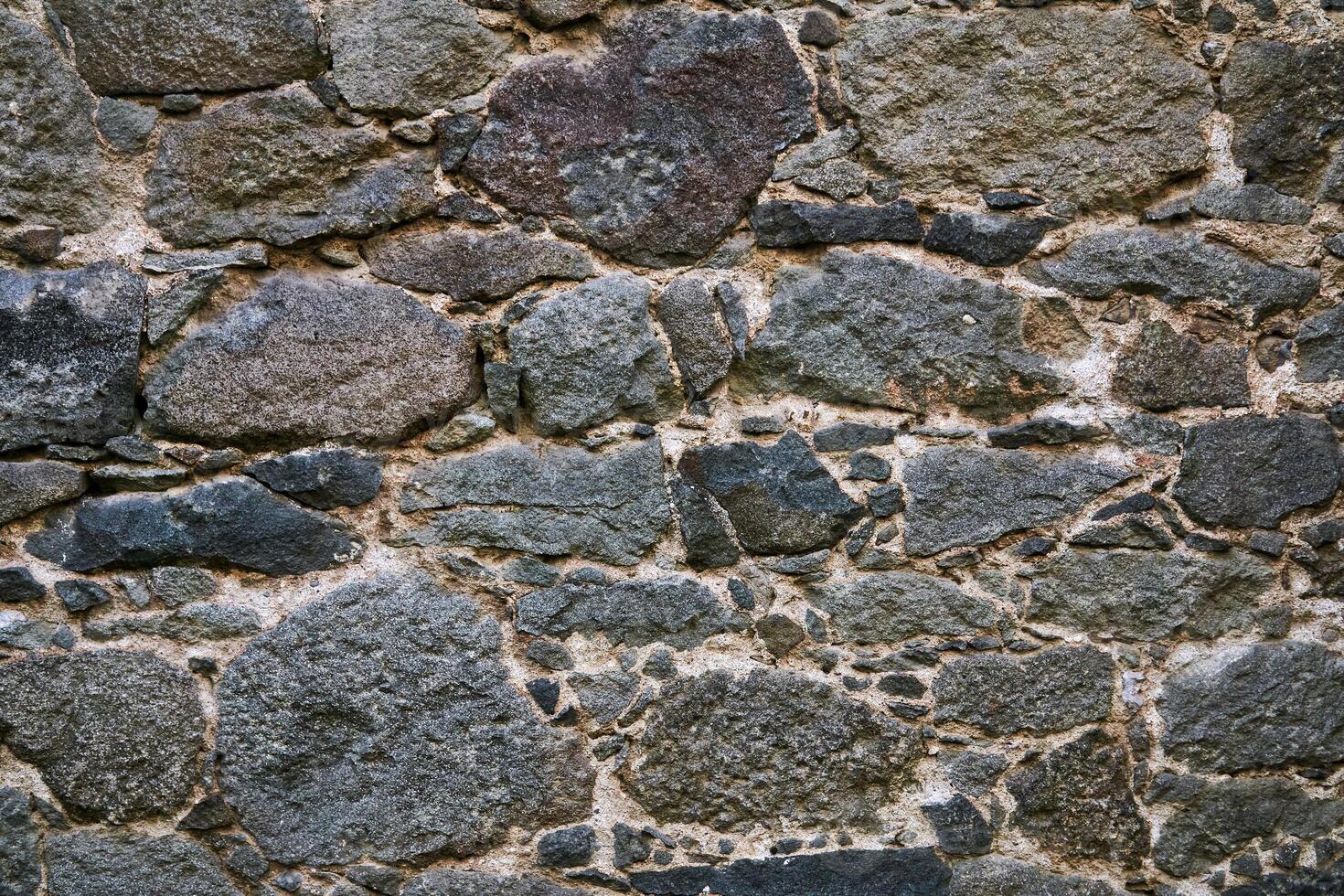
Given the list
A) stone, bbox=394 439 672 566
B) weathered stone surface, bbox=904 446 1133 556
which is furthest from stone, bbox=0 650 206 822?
weathered stone surface, bbox=904 446 1133 556

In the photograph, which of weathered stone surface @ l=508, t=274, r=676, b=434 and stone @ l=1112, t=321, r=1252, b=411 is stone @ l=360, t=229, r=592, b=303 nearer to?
weathered stone surface @ l=508, t=274, r=676, b=434

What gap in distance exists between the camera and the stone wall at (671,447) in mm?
1974

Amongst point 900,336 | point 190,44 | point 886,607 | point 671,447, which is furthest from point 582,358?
point 190,44

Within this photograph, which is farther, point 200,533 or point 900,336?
point 900,336

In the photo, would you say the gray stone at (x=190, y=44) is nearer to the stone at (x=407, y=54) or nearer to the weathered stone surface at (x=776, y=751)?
the stone at (x=407, y=54)

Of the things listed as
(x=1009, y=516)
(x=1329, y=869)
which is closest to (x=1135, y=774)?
(x=1329, y=869)

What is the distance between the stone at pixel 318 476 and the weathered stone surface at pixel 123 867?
0.60 metres

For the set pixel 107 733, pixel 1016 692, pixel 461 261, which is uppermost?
pixel 461 261

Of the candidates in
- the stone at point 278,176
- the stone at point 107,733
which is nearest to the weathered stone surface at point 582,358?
the stone at point 278,176

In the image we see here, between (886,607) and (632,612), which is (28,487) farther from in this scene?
(886,607)

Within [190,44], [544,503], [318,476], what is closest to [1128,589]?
[544,503]

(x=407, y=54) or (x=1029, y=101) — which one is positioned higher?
(x=1029, y=101)

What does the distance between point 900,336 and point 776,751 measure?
756mm

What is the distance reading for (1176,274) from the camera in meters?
2.08
